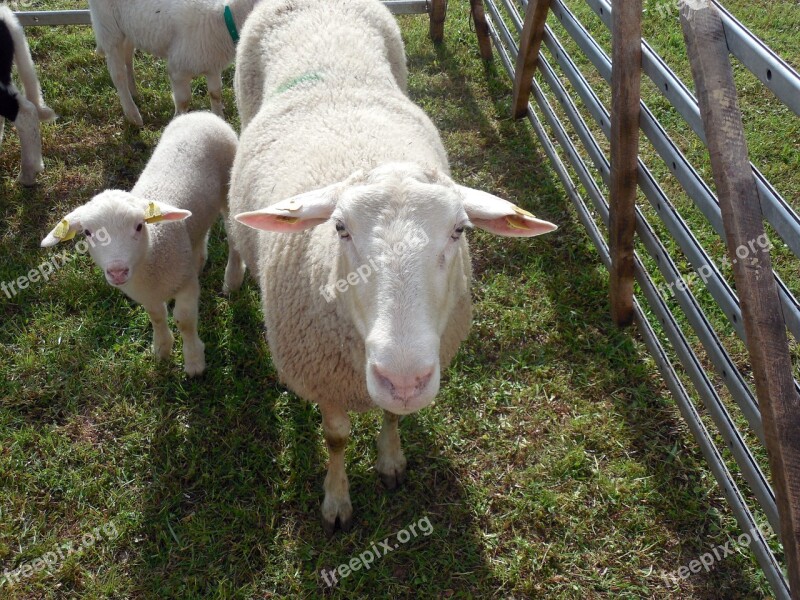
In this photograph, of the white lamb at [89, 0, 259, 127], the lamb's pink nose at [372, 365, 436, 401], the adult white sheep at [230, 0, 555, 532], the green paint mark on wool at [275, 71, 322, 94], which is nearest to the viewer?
the lamb's pink nose at [372, 365, 436, 401]

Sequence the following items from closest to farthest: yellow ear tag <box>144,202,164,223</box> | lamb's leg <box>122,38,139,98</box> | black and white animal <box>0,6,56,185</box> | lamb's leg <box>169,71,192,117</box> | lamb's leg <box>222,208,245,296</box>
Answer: yellow ear tag <box>144,202,164,223</box> < lamb's leg <box>222,208,245,296</box> < black and white animal <box>0,6,56,185</box> < lamb's leg <box>169,71,192,117</box> < lamb's leg <box>122,38,139,98</box>

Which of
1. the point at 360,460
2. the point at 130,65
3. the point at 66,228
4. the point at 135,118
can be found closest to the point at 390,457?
the point at 360,460

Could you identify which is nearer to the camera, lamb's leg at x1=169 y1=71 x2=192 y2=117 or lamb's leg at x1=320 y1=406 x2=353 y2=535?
lamb's leg at x1=320 y1=406 x2=353 y2=535

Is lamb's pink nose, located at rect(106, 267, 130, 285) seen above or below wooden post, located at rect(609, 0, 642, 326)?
below

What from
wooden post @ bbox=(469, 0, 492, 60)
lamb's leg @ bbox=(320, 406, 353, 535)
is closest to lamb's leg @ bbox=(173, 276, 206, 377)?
lamb's leg @ bbox=(320, 406, 353, 535)

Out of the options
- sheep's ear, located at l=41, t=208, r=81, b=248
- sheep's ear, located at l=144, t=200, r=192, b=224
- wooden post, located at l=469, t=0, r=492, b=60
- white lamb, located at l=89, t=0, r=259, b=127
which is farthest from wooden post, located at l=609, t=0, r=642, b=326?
wooden post, located at l=469, t=0, r=492, b=60

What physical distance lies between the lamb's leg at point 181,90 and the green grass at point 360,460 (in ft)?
6.13

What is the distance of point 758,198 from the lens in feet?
7.52

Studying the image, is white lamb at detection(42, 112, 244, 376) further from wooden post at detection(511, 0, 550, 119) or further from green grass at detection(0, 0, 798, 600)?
wooden post at detection(511, 0, 550, 119)

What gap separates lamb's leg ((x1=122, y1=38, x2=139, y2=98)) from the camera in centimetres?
595

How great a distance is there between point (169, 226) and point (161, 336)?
27.4 inches

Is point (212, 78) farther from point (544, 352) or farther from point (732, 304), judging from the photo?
point (732, 304)

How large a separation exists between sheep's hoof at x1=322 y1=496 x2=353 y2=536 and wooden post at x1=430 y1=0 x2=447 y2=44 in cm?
550

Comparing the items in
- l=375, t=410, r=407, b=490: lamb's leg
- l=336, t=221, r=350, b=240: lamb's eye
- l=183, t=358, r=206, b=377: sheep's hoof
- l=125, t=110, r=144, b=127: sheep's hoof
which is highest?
l=336, t=221, r=350, b=240: lamb's eye
